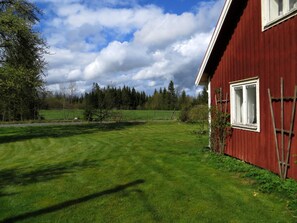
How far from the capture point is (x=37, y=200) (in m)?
6.79

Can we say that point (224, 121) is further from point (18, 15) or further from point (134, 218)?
point (18, 15)

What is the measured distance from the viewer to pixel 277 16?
8.32 metres

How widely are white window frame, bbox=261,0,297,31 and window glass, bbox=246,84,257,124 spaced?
1.98 m

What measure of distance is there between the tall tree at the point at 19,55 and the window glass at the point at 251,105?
14964 mm

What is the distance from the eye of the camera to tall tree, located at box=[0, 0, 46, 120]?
20500 mm

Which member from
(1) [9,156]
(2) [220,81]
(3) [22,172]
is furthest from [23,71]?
(2) [220,81]

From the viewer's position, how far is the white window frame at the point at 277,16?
7378 mm

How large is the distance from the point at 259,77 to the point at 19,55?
17756 millimetres

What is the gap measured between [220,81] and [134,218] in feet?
24.2

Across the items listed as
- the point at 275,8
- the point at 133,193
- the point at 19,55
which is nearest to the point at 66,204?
the point at 133,193

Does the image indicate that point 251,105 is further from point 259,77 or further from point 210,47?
point 210,47

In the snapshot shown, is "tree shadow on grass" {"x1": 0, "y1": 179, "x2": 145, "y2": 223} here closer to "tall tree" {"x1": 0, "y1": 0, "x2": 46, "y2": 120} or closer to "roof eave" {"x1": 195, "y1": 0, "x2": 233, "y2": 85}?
"roof eave" {"x1": 195, "y1": 0, "x2": 233, "y2": 85}

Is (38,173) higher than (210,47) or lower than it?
lower

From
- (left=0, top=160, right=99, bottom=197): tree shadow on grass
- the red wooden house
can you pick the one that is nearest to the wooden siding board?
the red wooden house
